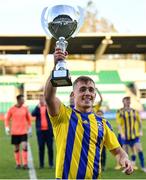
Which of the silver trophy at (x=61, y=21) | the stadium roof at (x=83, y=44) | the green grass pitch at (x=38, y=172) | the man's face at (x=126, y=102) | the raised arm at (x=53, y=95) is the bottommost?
the green grass pitch at (x=38, y=172)

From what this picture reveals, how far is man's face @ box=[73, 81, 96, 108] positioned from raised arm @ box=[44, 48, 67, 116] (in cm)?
18

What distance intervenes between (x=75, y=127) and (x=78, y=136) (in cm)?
8

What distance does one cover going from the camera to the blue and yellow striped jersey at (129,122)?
13.5 m

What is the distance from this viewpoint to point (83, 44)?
148 feet

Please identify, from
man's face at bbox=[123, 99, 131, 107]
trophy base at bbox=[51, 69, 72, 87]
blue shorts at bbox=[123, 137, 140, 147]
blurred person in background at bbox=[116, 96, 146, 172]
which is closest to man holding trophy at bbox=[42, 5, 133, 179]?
trophy base at bbox=[51, 69, 72, 87]

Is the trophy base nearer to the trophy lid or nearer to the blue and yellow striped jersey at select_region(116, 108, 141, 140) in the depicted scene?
the trophy lid

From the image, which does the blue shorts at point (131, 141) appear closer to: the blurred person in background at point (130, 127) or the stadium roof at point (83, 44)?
the blurred person in background at point (130, 127)

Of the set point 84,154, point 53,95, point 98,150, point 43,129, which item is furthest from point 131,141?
point 53,95

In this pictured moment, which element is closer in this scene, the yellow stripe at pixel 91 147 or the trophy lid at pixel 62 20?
the trophy lid at pixel 62 20

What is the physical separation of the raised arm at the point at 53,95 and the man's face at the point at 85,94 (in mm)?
181

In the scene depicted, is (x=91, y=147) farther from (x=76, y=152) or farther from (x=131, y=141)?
(x=131, y=141)

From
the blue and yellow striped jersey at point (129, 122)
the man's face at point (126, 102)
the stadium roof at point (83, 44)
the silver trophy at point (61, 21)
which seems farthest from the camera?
the stadium roof at point (83, 44)

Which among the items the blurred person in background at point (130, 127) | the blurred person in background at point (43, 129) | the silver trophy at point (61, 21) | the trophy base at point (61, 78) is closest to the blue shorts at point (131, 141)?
the blurred person in background at point (130, 127)

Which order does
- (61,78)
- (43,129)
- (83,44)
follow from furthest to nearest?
(83,44) < (43,129) < (61,78)
